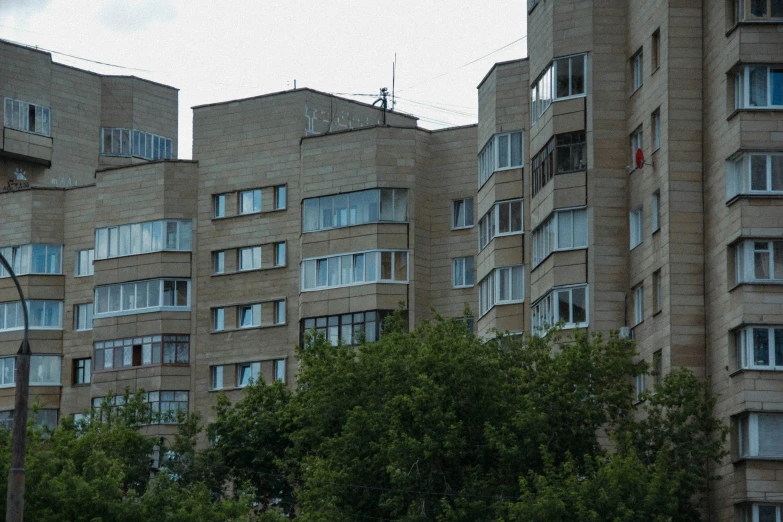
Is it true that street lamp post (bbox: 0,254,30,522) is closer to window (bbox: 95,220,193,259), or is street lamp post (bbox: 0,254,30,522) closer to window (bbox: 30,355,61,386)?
window (bbox: 95,220,193,259)

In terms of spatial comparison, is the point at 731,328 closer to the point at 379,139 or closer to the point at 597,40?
the point at 597,40

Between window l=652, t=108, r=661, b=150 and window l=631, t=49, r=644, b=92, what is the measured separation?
6.65ft

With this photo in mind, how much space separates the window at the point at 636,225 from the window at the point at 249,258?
24526 millimetres

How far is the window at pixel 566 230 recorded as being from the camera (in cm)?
5841

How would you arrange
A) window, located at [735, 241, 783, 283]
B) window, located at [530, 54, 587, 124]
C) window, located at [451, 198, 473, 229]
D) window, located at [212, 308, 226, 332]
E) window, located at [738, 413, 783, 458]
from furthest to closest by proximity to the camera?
window, located at [212, 308, 226, 332] < window, located at [451, 198, 473, 229] < window, located at [530, 54, 587, 124] < window, located at [735, 241, 783, 283] < window, located at [738, 413, 783, 458]

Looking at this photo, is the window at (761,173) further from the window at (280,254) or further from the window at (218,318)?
the window at (218,318)

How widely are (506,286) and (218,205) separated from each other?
779 inches

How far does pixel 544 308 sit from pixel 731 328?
9.21 metres

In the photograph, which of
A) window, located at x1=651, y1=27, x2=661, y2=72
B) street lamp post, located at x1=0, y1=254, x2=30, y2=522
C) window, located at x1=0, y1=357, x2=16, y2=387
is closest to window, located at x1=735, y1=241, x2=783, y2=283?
window, located at x1=651, y1=27, x2=661, y2=72

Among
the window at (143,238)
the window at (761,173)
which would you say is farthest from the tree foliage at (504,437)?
the window at (143,238)

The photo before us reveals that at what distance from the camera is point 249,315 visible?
78812 mm

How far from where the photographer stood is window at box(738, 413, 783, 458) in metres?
50.1

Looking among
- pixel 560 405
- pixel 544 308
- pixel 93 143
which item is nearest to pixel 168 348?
pixel 93 143

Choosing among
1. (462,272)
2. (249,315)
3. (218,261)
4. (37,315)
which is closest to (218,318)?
(249,315)
